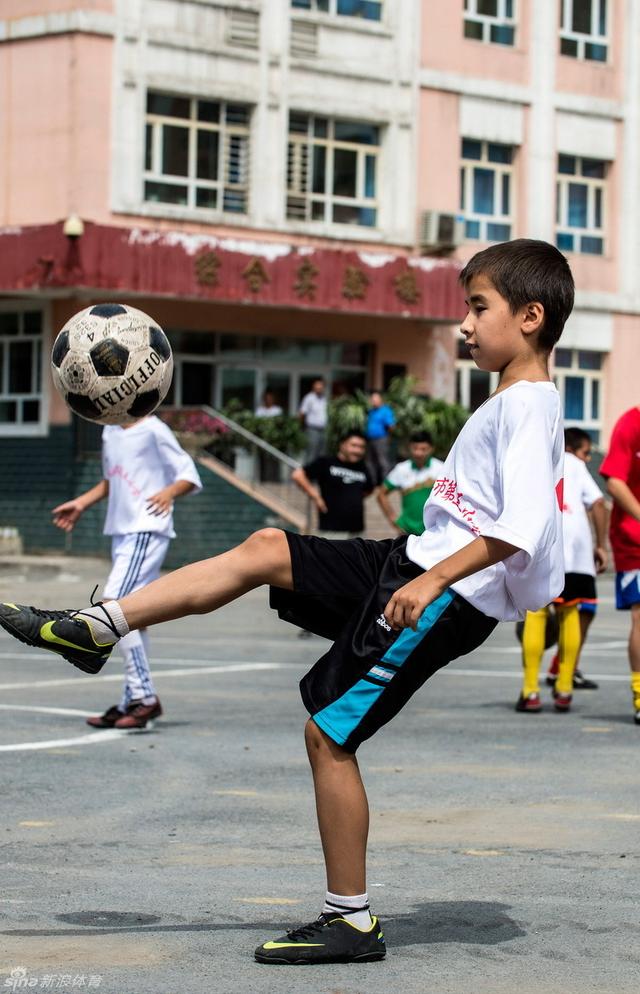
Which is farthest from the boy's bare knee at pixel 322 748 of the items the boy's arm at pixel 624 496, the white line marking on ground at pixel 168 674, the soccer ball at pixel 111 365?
the white line marking on ground at pixel 168 674

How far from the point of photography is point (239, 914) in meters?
5.50

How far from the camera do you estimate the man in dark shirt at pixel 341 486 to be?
18.1 m

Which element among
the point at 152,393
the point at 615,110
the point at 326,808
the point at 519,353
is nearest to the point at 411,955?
the point at 326,808

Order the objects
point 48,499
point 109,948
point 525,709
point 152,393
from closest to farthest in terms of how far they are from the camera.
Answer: point 109,948, point 152,393, point 525,709, point 48,499

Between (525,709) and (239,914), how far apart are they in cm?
598

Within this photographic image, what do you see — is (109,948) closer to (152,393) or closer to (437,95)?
(152,393)

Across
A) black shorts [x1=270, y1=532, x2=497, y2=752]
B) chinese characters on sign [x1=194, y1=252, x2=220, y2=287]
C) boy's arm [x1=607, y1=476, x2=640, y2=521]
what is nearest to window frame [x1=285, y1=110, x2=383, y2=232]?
chinese characters on sign [x1=194, y1=252, x2=220, y2=287]

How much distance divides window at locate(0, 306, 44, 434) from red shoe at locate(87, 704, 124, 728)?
2362 centimetres

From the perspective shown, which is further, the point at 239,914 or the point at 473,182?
the point at 473,182

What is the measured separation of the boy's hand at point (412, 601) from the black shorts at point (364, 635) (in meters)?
0.15

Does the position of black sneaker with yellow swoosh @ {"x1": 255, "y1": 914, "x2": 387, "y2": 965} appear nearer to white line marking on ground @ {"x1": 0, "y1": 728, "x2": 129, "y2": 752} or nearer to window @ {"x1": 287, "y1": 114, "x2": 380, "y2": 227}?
white line marking on ground @ {"x1": 0, "y1": 728, "x2": 129, "y2": 752}

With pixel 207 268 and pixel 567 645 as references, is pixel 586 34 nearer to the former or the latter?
pixel 207 268

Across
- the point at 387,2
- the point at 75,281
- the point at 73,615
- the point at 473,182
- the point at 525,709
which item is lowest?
the point at 525,709

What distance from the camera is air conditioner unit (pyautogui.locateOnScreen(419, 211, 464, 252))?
35406mm
